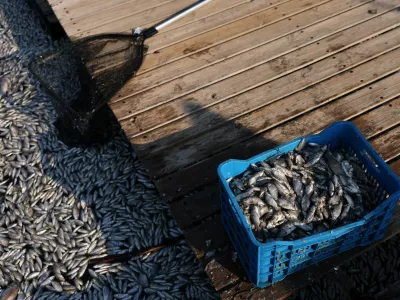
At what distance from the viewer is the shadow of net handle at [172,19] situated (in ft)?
17.4

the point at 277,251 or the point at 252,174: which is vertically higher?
the point at 252,174

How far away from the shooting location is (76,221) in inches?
171

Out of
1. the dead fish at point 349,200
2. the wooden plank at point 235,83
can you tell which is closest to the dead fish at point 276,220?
the dead fish at point 349,200

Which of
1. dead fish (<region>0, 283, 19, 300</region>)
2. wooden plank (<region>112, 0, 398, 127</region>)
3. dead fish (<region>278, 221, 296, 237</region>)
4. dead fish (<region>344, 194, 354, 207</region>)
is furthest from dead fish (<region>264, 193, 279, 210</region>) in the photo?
dead fish (<region>0, 283, 19, 300</region>)

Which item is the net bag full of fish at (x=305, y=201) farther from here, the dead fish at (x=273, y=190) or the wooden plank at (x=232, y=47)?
the wooden plank at (x=232, y=47)

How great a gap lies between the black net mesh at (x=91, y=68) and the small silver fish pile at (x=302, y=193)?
213cm

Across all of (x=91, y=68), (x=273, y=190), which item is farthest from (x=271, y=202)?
(x=91, y=68)

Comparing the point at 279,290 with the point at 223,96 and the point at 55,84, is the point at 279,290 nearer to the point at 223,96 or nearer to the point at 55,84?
the point at 223,96

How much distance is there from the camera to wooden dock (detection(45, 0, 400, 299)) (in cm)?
389

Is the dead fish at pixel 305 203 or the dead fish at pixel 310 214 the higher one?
the dead fish at pixel 305 203

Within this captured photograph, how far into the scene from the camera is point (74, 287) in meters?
3.97

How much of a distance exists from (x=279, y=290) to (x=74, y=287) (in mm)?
1850

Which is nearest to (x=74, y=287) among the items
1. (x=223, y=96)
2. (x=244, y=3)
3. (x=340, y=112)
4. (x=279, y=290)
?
(x=279, y=290)

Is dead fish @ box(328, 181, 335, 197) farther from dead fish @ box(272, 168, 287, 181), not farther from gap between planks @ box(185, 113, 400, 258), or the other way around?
gap between planks @ box(185, 113, 400, 258)
